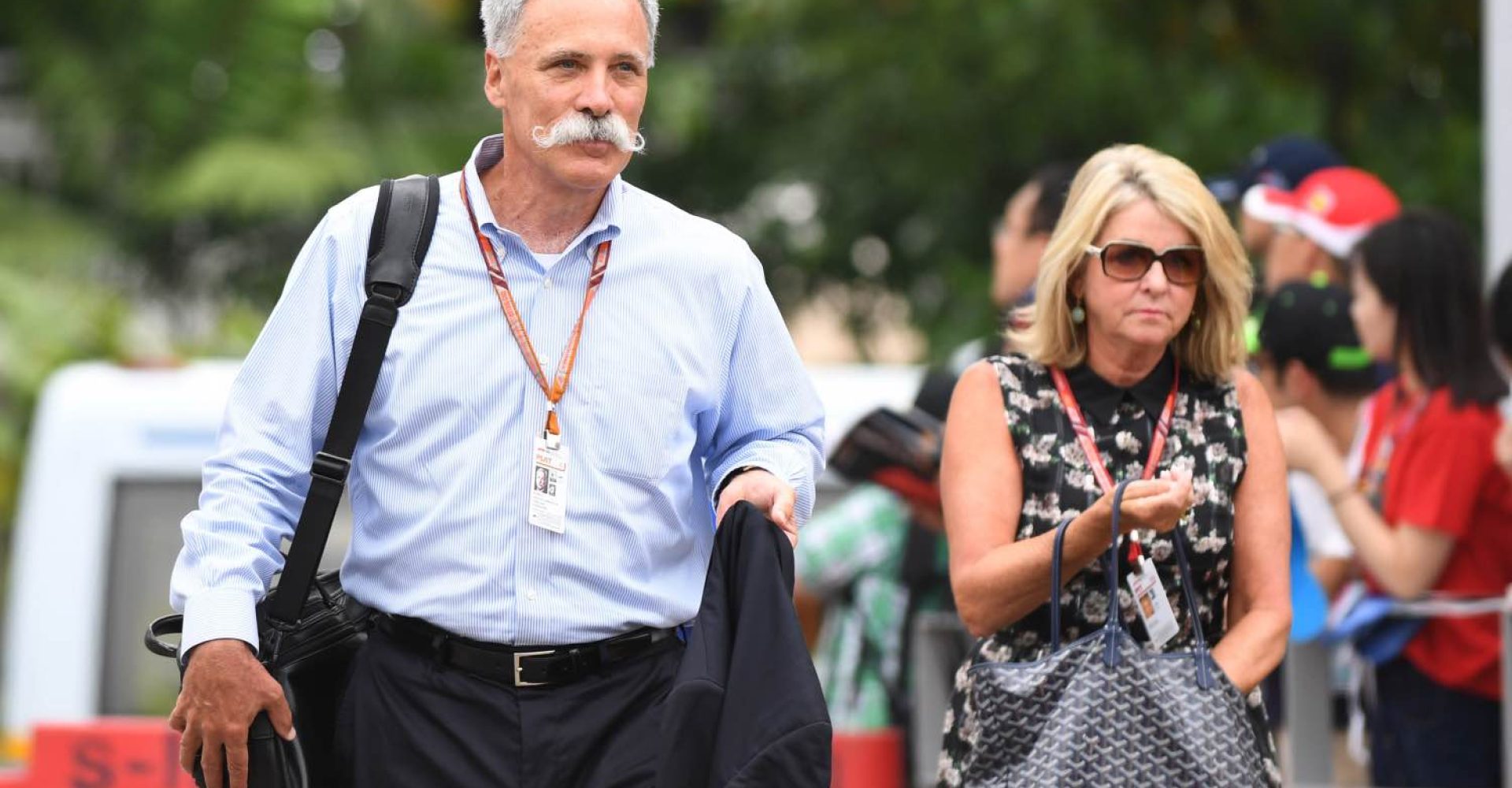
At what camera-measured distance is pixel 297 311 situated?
3.62 m

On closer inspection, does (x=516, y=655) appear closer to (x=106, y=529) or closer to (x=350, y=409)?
(x=350, y=409)

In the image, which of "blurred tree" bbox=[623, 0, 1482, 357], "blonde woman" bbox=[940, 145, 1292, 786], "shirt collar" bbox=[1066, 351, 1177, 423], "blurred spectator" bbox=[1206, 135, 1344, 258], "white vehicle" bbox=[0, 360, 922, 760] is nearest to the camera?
"blonde woman" bbox=[940, 145, 1292, 786]

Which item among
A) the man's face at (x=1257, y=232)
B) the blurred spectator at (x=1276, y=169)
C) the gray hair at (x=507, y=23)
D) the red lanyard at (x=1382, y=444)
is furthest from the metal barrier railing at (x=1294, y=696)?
the gray hair at (x=507, y=23)

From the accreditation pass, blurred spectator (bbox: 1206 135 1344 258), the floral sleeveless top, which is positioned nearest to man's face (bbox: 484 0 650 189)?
the accreditation pass

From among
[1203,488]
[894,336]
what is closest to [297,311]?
[1203,488]

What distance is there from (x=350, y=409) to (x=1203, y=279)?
146 centimetres

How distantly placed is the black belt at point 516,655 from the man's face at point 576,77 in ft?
2.36

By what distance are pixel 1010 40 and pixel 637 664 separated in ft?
27.8

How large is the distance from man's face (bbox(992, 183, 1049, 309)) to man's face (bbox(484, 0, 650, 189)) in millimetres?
2095

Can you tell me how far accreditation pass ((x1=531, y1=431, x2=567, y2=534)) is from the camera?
3559mm

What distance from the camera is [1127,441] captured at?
12.8ft

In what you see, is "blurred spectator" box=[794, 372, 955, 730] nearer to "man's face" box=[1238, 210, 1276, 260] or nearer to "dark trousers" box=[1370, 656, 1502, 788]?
"man's face" box=[1238, 210, 1276, 260]

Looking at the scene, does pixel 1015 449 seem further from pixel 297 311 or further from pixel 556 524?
pixel 297 311

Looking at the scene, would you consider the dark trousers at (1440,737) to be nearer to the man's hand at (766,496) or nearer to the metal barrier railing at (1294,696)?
the metal barrier railing at (1294,696)
